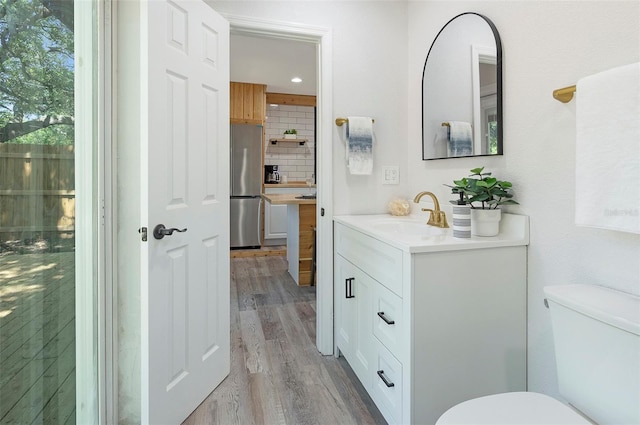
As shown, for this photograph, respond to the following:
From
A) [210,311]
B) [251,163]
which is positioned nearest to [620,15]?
[210,311]

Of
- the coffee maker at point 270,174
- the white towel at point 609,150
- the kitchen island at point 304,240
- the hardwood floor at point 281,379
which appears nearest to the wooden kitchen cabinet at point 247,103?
the coffee maker at point 270,174

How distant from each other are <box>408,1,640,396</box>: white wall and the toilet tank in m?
0.15

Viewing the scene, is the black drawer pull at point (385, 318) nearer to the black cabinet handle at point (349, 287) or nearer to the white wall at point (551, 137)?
the black cabinet handle at point (349, 287)

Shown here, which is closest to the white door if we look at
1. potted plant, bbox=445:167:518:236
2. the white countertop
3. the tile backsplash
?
the white countertop

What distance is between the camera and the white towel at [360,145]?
2.22m

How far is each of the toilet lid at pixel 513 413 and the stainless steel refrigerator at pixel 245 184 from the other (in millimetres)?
4550

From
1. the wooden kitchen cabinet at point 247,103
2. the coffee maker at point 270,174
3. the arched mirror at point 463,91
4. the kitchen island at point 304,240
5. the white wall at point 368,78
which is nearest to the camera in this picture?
the arched mirror at point 463,91

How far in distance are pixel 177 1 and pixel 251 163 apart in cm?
378

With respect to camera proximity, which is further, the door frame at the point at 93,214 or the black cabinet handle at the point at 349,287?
the black cabinet handle at the point at 349,287

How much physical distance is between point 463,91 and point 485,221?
752mm

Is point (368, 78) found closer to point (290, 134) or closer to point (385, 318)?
point (385, 318)

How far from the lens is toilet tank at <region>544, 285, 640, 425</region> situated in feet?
3.02

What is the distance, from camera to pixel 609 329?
97 cm

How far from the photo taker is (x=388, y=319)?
1.54 metres
